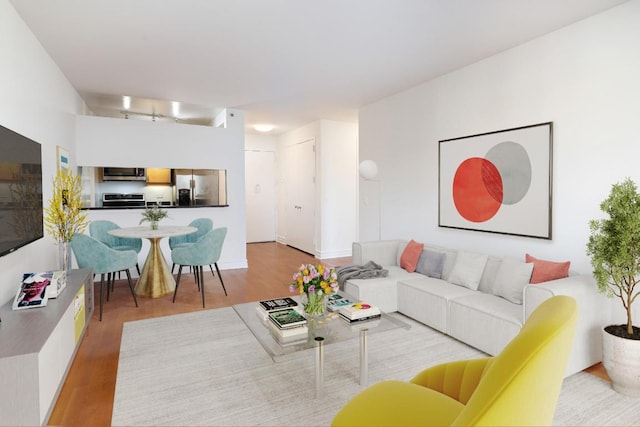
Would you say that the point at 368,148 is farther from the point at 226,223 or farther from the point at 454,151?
the point at 226,223

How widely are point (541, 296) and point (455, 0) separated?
218cm

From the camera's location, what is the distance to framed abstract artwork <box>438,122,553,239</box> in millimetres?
3207

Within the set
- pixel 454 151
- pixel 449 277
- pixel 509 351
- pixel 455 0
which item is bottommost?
pixel 449 277

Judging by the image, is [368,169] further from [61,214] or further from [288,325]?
[61,214]

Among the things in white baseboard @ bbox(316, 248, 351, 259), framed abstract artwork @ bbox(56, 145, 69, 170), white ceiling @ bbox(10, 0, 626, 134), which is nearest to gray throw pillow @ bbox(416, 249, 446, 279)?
white ceiling @ bbox(10, 0, 626, 134)

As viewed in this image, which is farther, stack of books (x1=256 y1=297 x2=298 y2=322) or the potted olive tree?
stack of books (x1=256 y1=297 x2=298 y2=322)

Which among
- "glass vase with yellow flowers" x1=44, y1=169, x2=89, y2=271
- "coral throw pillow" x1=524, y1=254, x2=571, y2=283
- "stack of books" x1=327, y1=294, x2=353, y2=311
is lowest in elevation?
"stack of books" x1=327, y1=294, x2=353, y2=311

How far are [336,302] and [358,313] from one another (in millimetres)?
322

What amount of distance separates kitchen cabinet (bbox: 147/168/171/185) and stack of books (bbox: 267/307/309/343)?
18.3 feet

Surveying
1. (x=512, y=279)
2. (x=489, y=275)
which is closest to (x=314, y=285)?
(x=512, y=279)

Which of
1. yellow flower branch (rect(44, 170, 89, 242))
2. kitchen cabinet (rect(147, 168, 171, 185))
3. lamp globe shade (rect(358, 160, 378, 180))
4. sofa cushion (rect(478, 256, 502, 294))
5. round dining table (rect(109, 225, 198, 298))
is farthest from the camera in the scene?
kitchen cabinet (rect(147, 168, 171, 185))

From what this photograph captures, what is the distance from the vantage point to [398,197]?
16.2 ft

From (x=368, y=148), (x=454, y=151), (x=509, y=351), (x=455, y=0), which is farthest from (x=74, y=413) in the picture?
(x=368, y=148)

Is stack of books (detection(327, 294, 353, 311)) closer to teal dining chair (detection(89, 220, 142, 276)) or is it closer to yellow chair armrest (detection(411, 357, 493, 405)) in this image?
yellow chair armrest (detection(411, 357, 493, 405))
